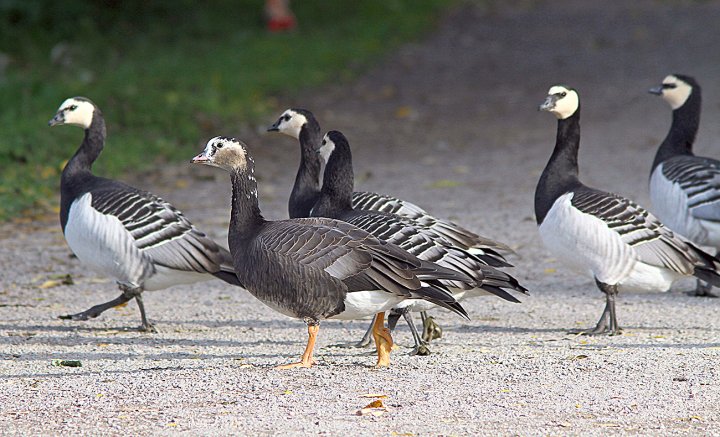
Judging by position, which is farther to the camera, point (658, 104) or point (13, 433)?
point (658, 104)

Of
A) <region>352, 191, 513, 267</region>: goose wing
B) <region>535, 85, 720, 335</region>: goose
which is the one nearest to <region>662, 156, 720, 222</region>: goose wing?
<region>535, 85, 720, 335</region>: goose

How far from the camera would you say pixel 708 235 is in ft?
27.6

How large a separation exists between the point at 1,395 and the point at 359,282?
6.44ft

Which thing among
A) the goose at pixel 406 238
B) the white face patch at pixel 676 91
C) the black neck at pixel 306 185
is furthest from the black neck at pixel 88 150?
the white face patch at pixel 676 91

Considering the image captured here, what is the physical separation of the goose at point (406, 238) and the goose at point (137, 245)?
0.84 m

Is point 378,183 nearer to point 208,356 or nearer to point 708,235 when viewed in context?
point 708,235

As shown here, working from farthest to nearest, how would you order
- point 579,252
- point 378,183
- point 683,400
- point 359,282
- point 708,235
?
point 378,183 < point 708,235 < point 579,252 < point 359,282 < point 683,400

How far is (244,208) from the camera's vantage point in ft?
21.2

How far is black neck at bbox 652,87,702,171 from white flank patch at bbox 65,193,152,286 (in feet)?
15.2

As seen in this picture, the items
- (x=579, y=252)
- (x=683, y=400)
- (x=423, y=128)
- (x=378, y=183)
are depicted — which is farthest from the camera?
(x=423, y=128)

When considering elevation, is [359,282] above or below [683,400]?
above

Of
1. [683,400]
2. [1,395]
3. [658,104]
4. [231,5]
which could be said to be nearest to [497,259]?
[683,400]

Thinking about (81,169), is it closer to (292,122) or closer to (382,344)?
(292,122)

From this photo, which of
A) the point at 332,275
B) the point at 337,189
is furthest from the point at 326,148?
the point at 332,275
